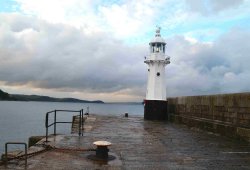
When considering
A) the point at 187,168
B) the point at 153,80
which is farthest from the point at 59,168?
the point at 153,80

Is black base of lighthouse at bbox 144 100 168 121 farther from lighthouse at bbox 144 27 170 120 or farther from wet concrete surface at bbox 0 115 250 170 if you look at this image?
wet concrete surface at bbox 0 115 250 170

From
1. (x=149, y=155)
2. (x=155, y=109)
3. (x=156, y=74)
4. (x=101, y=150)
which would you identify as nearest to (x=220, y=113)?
(x=149, y=155)

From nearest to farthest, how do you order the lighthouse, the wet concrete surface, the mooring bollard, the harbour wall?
the wet concrete surface
the mooring bollard
the harbour wall
the lighthouse

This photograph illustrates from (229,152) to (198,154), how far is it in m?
0.79

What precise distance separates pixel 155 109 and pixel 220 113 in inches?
392

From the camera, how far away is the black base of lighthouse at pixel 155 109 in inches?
890

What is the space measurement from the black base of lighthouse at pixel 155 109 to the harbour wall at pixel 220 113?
3.26 metres

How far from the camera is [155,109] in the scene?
22734 millimetres

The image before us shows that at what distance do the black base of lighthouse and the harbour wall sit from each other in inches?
128

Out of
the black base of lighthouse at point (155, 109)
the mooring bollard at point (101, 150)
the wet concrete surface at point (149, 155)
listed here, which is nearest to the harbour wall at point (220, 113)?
the wet concrete surface at point (149, 155)

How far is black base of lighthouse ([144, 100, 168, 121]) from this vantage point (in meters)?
22.6

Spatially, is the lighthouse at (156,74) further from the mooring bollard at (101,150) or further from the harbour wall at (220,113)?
the mooring bollard at (101,150)

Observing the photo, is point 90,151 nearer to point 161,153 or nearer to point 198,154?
point 161,153

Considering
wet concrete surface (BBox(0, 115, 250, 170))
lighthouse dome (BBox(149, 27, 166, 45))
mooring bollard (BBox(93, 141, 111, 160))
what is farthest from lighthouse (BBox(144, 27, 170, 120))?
mooring bollard (BBox(93, 141, 111, 160))
